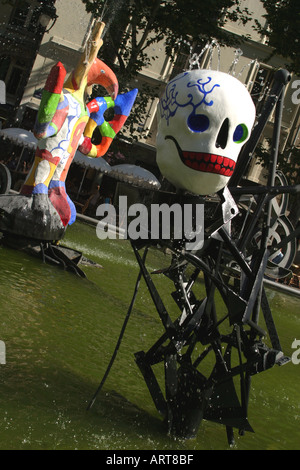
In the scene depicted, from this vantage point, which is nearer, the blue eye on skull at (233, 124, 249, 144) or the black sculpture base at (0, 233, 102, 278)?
the blue eye on skull at (233, 124, 249, 144)

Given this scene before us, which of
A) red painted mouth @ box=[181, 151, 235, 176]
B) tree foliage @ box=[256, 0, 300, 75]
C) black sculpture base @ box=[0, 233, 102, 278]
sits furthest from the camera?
tree foliage @ box=[256, 0, 300, 75]

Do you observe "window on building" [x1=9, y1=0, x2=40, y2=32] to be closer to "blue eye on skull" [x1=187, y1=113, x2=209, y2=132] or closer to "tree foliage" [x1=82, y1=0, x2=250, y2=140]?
"tree foliage" [x1=82, y1=0, x2=250, y2=140]

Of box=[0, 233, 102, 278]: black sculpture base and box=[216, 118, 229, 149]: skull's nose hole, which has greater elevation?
box=[216, 118, 229, 149]: skull's nose hole

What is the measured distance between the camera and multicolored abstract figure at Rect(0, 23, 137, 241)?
24.7 feet

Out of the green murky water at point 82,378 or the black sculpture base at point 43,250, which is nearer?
the green murky water at point 82,378

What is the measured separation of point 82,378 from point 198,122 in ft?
6.22

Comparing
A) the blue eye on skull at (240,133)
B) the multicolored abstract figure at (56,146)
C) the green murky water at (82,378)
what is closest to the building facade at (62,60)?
the multicolored abstract figure at (56,146)

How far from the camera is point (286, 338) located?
28.6ft

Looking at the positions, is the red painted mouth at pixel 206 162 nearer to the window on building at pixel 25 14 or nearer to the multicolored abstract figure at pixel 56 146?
the multicolored abstract figure at pixel 56 146

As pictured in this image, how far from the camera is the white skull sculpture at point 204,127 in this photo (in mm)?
3584

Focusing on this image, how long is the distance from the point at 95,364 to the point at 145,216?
133cm

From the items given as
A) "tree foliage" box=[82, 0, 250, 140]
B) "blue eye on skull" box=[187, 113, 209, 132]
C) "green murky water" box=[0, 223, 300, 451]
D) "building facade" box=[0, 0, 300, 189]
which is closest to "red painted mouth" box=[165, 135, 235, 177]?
"blue eye on skull" box=[187, 113, 209, 132]

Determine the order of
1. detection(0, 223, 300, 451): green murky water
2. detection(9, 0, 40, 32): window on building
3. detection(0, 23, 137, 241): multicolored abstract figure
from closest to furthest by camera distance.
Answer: detection(0, 223, 300, 451): green murky water < detection(0, 23, 137, 241): multicolored abstract figure < detection(9, 0, 40, 32): window on building
